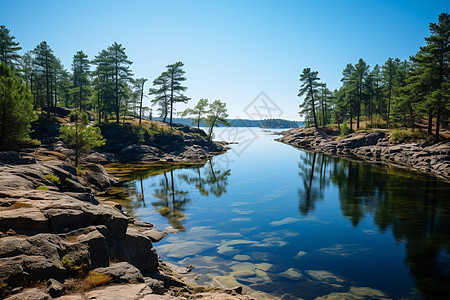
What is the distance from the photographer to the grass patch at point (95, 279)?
698 cm

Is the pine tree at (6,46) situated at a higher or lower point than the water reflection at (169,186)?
higher

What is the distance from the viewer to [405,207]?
67.9ft

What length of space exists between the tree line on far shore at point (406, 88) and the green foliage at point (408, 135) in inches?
59.0

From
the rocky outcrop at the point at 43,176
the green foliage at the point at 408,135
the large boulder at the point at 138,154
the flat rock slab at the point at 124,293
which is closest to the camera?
the flat rock slab at the point at 124,293

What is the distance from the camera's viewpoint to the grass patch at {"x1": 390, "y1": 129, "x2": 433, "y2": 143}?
148 ft

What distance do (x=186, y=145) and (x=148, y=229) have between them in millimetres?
41950

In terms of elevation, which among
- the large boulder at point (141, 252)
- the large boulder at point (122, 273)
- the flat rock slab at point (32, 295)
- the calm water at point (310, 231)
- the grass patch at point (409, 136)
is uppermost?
the grass patch at point (409, 136)

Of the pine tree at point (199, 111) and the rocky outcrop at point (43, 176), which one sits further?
the pine tree at point (199, 111)

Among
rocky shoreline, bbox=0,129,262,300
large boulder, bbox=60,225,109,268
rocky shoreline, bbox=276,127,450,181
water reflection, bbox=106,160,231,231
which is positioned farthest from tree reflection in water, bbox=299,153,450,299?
large boulder, bbox=60,225,109,268

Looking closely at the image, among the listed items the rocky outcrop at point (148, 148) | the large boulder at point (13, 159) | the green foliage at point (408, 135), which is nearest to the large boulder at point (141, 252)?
the large boulder at point (13, 159)

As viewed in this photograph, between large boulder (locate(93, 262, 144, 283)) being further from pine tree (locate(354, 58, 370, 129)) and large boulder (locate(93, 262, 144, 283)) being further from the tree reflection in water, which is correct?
pine tree (locate(354, 58, 370, 129))

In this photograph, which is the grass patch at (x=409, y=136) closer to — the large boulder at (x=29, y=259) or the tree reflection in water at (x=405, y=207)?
the tree reflection in water at (x=405, y=207)

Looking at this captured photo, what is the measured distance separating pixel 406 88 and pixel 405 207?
117 ft

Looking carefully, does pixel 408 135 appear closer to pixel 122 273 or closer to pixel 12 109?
pixel 122 273
